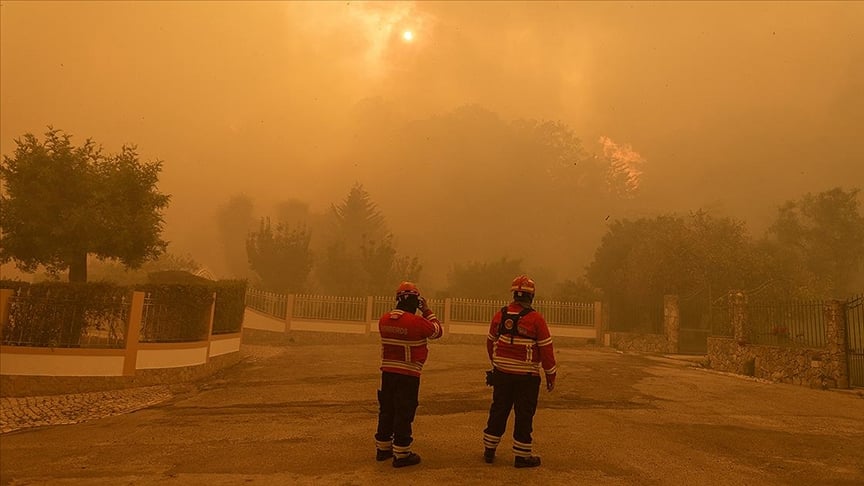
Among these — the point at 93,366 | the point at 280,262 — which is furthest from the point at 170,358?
the point at 280,262

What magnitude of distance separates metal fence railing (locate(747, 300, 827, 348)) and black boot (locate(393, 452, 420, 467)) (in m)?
12.8

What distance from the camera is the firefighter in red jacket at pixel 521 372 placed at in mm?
5270

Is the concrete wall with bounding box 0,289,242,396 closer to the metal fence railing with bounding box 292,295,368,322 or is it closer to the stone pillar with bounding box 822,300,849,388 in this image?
the metal fence railing with bounding box 292,295,368,322

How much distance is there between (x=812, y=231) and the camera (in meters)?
52.2

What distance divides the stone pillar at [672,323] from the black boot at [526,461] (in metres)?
19.7

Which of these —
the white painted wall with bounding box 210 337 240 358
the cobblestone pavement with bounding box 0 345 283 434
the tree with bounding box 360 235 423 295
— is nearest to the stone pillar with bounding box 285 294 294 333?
the white painted wall with bounding box 210 337 240 358

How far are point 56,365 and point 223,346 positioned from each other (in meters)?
4.64

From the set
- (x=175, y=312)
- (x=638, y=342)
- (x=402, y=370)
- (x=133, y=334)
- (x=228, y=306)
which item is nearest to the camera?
(x=402, y=370)

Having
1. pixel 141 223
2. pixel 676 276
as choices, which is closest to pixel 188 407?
pixel 141 223

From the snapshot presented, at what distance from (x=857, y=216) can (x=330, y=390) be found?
59.9 metres

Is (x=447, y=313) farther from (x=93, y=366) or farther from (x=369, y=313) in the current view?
(x=93, y=366)

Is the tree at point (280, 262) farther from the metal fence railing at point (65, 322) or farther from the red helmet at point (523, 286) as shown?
the red helmet at point (523, 286)

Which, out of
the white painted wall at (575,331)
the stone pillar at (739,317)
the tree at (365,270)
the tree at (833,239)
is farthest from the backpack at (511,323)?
the tree at (833,239)

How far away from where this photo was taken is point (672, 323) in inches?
892
